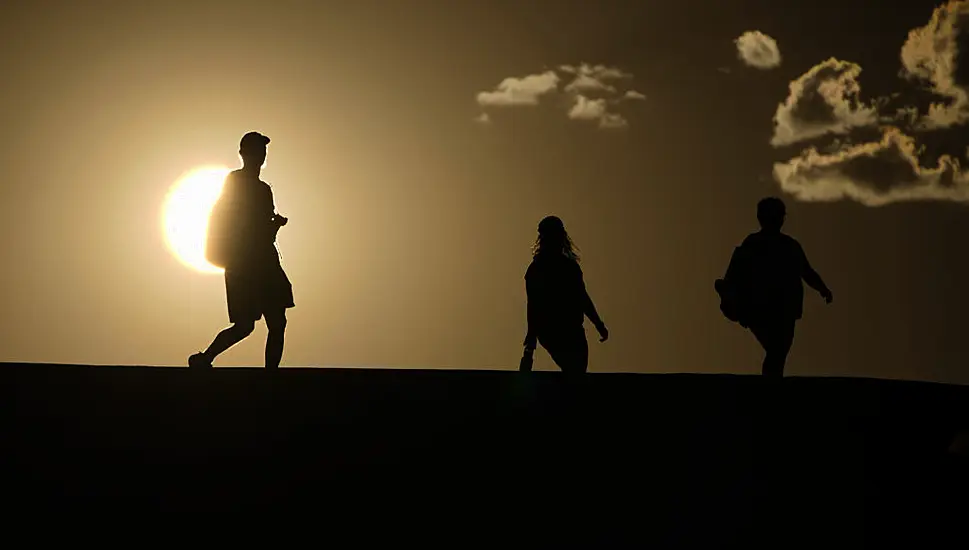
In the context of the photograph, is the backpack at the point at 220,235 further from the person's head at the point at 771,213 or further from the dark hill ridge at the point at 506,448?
the person's head at the point at 771,213

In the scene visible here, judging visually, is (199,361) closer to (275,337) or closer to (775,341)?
(275,337)

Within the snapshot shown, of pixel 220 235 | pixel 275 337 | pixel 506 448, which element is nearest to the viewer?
pixel 506 448

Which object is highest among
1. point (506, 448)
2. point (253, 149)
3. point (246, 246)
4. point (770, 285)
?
point (253, 149)

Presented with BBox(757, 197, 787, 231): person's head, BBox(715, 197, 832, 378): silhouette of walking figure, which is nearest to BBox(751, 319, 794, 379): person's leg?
BBox(715, 197, 832, 378): silhouette of walking figure

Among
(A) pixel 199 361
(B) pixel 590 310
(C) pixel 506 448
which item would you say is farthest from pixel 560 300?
(C) pixel 506 448

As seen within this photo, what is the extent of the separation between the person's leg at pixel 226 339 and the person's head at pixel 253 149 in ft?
4.03

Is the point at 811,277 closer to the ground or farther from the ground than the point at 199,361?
farther from the ground

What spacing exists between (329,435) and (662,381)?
8.88 feet

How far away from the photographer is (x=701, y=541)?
686 cm

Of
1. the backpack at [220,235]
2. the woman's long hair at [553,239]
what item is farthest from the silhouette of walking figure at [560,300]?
the backpack at [220,235]

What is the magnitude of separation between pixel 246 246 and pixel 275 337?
0.75 meters

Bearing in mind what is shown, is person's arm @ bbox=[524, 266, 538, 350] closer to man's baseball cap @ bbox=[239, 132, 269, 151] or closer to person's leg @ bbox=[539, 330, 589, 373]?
person's leg @ bbox=[539, 330, 589, 373]

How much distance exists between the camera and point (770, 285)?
1166cm

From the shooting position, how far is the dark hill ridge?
724 cm
